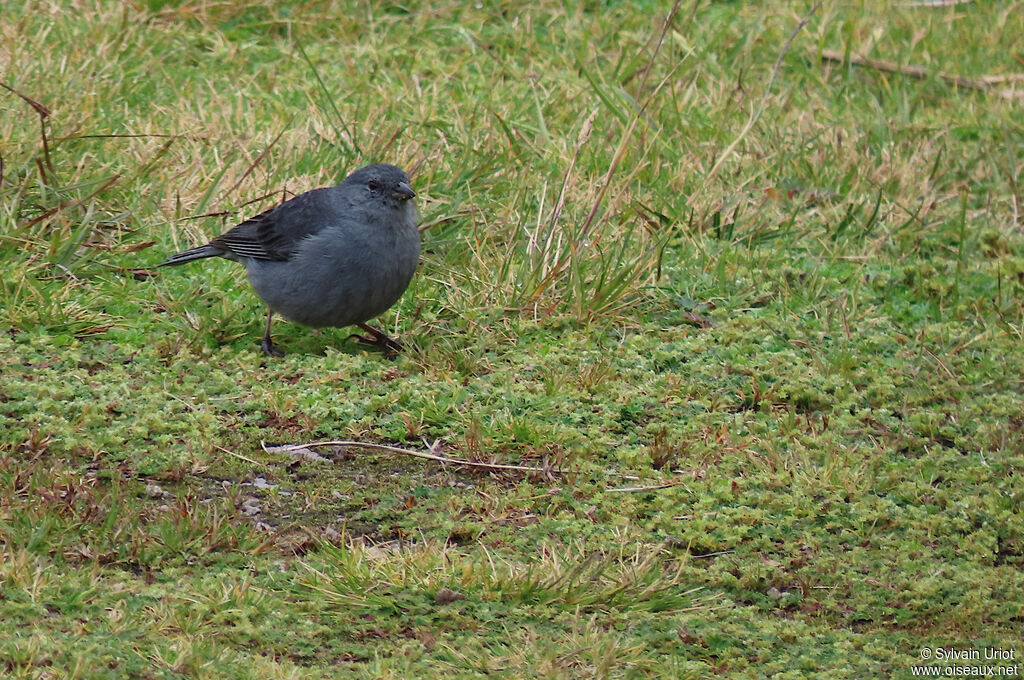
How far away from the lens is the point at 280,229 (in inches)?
220

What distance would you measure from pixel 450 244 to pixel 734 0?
158 inches

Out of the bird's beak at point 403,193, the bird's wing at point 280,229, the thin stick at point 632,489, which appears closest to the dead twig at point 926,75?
the bird's beak at point 403,193

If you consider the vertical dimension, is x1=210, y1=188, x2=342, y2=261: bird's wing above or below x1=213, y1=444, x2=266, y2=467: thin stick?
above

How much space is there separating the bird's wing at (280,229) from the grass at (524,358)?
319mm

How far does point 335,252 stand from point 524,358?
872mm

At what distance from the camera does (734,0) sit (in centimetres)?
926

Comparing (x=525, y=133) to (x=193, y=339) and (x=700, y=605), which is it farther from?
(x=700, y=605)

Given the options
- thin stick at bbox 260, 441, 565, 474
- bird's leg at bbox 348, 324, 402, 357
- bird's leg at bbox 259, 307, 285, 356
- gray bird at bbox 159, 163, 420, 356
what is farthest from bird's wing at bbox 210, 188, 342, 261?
thin stick at bbox 260, 441, 565, 474

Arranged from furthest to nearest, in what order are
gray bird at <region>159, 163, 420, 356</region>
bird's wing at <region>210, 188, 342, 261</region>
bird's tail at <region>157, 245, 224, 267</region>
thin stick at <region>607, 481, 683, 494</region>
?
bird's tail at <region>157, 245, 224, 267</region>, bird's wing at <region>210, 188, 342, 261</region>, gray bird at <region>159, 163, 420, 356</region>, thin stick at <region>607, 481, 683, 494</region>

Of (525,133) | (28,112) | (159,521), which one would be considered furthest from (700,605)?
(28,112)

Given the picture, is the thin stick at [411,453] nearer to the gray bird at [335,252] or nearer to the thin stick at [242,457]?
the thin stick at [242,457]

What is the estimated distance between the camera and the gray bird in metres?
5.36

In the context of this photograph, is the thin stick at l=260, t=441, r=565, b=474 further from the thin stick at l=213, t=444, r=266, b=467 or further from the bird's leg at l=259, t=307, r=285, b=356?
the bird's leg at l=259, t=307, r=285, b=356

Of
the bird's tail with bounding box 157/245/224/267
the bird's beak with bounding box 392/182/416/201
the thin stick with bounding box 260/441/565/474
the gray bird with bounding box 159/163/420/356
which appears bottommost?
the thin stick with bounding box 260/441/565/474
